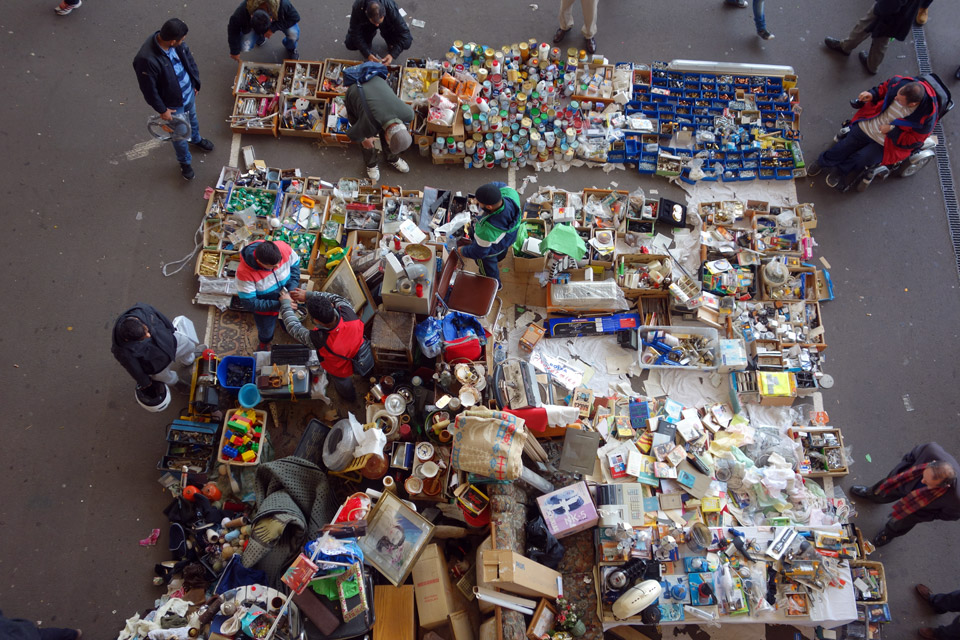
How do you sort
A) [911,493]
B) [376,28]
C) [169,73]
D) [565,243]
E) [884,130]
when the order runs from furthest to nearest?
[376,28] → [884,130] → [565,243] → [169,73] → [911,493]

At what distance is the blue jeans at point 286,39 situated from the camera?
7910 mm

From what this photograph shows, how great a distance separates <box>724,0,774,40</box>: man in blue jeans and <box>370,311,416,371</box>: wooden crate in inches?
258

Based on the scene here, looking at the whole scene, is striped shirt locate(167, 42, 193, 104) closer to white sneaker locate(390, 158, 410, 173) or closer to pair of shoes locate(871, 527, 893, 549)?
white sneaker locate(390, 158, 410, 173)

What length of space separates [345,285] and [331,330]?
110cm

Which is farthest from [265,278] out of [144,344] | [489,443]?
[489,443]

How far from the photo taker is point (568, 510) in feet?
18.7

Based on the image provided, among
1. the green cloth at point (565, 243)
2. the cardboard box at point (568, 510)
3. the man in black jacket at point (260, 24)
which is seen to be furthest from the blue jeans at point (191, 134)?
the cardboard box at point (568, 510)

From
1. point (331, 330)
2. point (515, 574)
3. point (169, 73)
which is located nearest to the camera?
point (515, 574)

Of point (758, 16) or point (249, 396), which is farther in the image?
point (758, 16)

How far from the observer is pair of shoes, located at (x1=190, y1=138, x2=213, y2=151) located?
7.66 m

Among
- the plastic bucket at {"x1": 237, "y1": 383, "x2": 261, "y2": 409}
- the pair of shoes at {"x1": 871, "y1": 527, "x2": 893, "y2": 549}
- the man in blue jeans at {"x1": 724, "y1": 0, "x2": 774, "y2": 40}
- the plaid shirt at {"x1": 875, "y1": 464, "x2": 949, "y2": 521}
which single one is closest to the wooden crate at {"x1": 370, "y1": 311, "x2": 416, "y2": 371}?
the plastic bucket at {"x1": 237, "y1": 383, "x2": 261, "y2": 409}

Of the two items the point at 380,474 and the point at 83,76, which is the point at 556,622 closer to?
the point at 380,474

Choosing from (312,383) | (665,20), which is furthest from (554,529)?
(665,20)

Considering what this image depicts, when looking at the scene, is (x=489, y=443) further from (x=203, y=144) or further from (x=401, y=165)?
(x=203, y=144)
